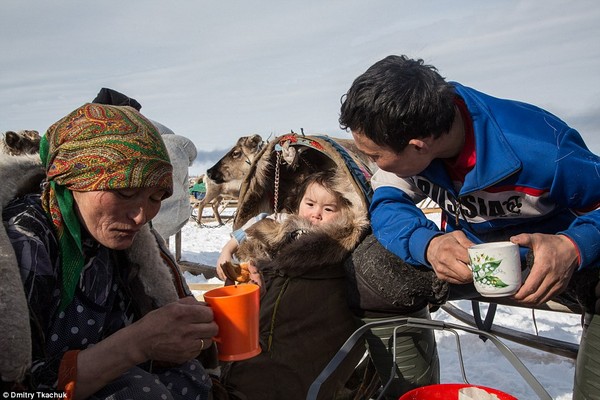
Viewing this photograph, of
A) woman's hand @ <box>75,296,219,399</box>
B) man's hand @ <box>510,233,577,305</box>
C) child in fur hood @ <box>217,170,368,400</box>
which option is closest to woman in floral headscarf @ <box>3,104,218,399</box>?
woman's hand @ <box>75,296,219,399</box>

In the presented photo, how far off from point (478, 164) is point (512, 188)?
0.15 m

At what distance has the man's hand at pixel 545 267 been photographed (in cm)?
166

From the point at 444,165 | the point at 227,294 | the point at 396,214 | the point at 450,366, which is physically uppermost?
the point at 444,165

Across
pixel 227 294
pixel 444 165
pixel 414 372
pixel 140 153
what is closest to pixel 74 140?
pixel 140 153

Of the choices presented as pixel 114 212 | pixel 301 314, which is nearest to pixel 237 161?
pixel 301 314

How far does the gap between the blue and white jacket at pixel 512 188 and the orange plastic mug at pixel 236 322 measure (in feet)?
2.44

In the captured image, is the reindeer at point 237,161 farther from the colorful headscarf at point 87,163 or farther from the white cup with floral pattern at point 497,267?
the white cup with floral pattern at point 497,267

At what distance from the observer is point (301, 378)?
93.0 inches

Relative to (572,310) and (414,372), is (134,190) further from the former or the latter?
(572,310)

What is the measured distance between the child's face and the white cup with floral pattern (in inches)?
50.0

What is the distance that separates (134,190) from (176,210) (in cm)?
440

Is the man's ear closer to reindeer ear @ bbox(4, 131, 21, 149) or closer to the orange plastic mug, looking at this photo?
the orange plastic mug

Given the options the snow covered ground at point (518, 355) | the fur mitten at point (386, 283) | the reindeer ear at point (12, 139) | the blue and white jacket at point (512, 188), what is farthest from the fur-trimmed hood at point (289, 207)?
the snow covered ground at point (518, 355)

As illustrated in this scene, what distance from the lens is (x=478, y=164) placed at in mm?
1978
